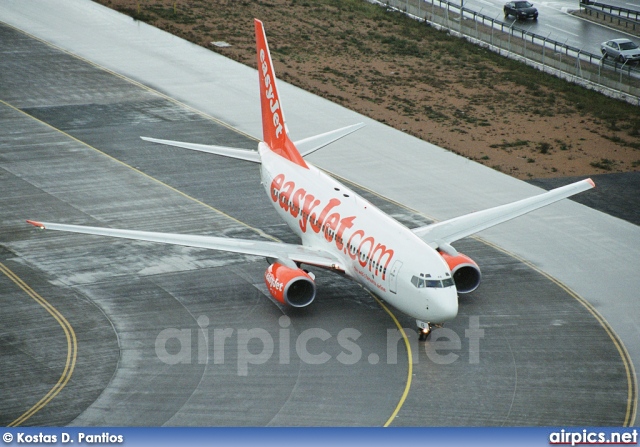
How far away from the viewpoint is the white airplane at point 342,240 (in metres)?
47.6

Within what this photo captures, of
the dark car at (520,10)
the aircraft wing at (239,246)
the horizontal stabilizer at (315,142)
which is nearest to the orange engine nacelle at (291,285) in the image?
the aircraft wing at (239,246)

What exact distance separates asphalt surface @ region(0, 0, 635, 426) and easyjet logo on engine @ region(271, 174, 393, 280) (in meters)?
3.31

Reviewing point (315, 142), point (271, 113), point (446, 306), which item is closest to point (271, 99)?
point (271, 113)

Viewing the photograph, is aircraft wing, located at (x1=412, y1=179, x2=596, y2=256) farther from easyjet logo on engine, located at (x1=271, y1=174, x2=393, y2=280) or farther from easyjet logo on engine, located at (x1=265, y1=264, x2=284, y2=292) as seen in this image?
easyjet logo on engine, located at (x1=265, y1=264, x2=284, y2=292)

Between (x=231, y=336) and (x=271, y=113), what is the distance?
53.6 feet

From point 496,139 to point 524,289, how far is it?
2821 centimetres

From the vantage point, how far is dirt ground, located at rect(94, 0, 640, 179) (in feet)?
262

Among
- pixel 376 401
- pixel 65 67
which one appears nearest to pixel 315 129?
pixel 65 67

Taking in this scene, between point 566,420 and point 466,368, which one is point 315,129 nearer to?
point 466,368

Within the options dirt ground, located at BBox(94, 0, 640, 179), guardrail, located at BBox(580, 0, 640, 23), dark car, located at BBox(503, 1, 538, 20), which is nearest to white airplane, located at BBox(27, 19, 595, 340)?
dirt ground, located at BBox(94, 0, 640, 179)

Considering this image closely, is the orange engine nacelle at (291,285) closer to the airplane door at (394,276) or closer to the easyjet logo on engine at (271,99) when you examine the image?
the airplane door at (394,276)

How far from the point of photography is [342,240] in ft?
170

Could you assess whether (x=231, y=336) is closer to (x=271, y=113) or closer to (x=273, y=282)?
(x=273, y=282)

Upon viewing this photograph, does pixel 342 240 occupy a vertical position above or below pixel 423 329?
above
